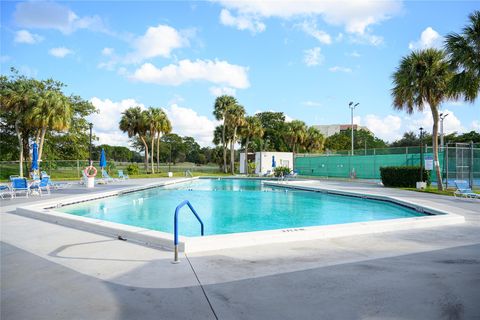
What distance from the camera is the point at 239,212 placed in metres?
12.2

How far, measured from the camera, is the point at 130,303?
3.41 m

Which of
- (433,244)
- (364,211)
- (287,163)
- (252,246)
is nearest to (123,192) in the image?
(364,211)

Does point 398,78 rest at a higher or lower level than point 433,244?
higher

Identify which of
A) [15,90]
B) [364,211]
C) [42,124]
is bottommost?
[364,211]

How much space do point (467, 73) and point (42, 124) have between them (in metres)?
25.0

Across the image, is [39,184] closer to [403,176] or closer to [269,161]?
[403,176]

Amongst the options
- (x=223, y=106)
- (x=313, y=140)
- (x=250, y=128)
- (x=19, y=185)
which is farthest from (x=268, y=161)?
(x=19, y=185)

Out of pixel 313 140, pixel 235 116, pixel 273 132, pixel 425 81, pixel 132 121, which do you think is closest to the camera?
pixel 425 81

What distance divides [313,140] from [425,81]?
30239 mm

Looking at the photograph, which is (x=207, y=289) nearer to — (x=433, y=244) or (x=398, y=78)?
(x=433, y=244)

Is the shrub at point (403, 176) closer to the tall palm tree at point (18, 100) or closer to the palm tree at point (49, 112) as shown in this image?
the palm tree at point (49, 112)

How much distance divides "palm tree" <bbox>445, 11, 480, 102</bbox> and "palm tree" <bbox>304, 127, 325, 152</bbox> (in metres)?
31.1

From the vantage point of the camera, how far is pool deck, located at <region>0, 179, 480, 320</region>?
10.7 ft

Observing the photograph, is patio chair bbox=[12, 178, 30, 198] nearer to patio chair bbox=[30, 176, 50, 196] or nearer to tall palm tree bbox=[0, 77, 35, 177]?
patio chair bbox=[30, 176, 50, 196]
